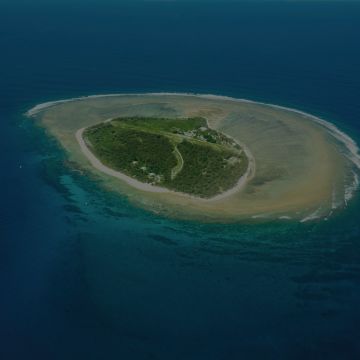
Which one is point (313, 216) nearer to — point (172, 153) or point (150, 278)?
point (150, 278)

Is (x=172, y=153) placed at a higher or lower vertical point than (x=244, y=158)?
lower

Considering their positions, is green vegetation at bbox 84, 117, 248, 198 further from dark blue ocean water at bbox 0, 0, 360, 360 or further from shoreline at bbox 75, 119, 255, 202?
dark blue ocean water at bbox 0, 0, 360, 360

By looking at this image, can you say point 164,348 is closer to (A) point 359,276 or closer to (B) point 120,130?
(A) point 359,276

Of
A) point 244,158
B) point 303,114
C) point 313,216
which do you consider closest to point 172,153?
point 244,158

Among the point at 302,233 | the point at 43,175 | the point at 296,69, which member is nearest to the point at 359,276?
the point at 302,233

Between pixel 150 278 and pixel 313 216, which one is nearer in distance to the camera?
pixel 150 278

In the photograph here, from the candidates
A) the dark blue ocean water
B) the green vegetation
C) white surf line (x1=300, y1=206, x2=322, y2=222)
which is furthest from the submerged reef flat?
the dark blue ocean water
